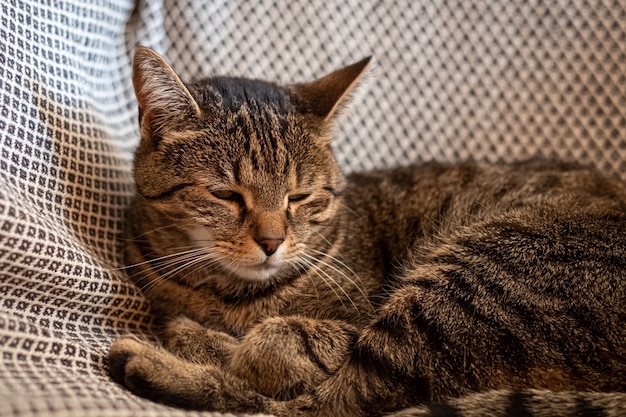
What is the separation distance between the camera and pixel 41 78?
1.52 meters

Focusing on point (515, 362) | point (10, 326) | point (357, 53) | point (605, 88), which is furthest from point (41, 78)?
point (605, 88)

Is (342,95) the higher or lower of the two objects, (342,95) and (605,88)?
the lower

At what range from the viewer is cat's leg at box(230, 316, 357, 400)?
1.33 metres

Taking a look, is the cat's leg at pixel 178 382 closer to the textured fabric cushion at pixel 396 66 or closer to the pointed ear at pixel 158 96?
the textured fabric cushion at pixel 396 66

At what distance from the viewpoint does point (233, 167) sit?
55.8 inches

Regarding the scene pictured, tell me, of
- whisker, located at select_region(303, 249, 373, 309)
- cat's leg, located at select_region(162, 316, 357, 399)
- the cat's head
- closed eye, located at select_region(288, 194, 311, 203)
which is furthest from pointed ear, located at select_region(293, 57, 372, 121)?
cat's leg, located at select_region(162, 316, 357, 399)

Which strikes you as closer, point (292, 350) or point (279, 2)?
point (292, 350)

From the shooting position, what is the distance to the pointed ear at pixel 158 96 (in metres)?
1.38

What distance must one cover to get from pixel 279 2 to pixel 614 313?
51.4 inches

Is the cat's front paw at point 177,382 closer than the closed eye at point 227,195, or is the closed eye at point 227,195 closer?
the cat's front paw at point 177,382

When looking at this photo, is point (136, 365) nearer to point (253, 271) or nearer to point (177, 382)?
point (177, 382)

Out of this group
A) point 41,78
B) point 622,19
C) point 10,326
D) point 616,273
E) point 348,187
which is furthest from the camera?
point 622,19

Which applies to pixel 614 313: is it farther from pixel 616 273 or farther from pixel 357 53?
pixel 357 53

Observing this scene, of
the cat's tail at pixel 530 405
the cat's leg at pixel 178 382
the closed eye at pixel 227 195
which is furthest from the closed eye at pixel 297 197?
the cat's tail at pixel 530 405
